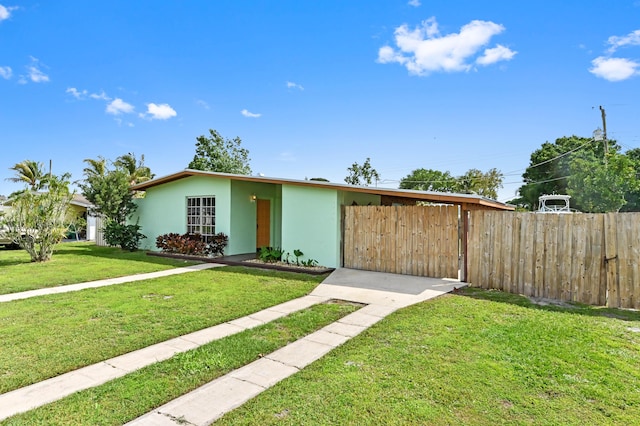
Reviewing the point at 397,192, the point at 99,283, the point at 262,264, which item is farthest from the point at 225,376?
the point at 262,264

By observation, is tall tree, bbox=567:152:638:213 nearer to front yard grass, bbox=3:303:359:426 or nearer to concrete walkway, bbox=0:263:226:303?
concrete walkway, bbox=0:263:226:303

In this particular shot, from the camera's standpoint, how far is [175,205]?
14297 mm

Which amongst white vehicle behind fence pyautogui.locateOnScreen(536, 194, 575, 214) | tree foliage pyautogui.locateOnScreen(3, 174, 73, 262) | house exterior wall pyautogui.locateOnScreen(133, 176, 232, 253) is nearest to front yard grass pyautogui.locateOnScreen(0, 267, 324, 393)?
house exterior wall pyautogui.locateOnScreen(133, 176, 232, 253)

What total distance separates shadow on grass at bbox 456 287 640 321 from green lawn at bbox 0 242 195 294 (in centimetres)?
859

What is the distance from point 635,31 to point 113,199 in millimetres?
22231

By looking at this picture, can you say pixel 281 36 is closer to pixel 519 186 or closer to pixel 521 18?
pixel 521 18

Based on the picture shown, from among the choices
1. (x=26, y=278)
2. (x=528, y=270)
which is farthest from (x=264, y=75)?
(x=528, y=270)

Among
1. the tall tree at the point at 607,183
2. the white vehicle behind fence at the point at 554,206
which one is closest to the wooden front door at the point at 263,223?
the white vehicle behind fence at the point at 554,206

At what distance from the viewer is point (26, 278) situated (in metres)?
8.65

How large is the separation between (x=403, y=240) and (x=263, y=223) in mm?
6805

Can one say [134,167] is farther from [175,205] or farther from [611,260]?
[611,260]

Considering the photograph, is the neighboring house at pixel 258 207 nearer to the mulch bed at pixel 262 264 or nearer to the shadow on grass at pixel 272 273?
the mulch bed at pixel 262 264

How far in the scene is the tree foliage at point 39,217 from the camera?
11242 mm

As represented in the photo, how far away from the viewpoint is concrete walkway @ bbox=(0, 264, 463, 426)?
2.85m
